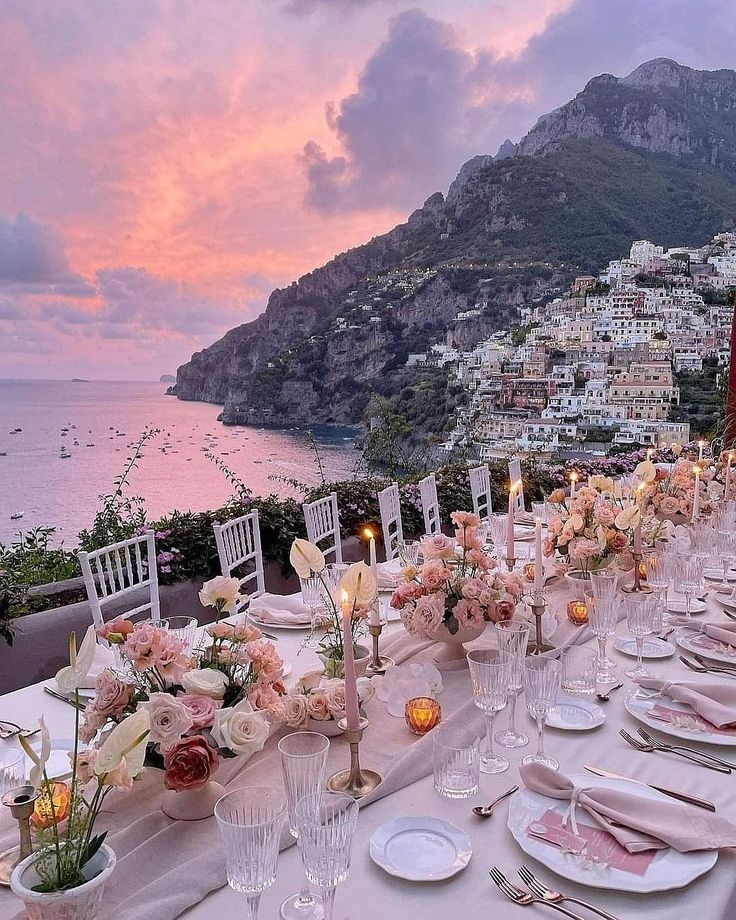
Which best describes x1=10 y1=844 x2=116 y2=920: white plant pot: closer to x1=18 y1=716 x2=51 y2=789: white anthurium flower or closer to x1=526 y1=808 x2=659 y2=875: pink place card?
x1=18 y1=716 x2=51 y2=789: white anthurium flower

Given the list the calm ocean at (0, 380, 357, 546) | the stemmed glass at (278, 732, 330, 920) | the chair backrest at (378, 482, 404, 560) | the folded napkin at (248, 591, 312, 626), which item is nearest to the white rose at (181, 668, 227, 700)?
the stemmed glass at (278, 732, 330, 920)

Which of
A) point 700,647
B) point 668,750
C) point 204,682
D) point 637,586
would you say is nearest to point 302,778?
point 204,682

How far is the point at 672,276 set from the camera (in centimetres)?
1036

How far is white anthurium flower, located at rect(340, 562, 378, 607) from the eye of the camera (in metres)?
1.32

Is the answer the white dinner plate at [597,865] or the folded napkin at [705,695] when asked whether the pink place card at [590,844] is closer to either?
the white dinner plate at [597,865]

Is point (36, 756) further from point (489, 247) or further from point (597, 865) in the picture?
point (489, 247)

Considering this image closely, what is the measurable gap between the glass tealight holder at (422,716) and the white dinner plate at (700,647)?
2.89 ft

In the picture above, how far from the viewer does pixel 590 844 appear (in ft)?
3.51

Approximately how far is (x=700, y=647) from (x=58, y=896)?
1715mm

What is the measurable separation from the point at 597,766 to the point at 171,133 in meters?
7.75

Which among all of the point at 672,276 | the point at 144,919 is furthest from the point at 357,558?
the point at 672,276

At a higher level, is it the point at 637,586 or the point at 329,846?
the point at 329,846

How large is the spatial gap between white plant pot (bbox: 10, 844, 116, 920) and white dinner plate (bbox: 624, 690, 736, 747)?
111 cm

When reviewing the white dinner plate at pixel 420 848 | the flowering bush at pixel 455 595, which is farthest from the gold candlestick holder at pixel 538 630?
the white dinner plate at pixel 420 848
